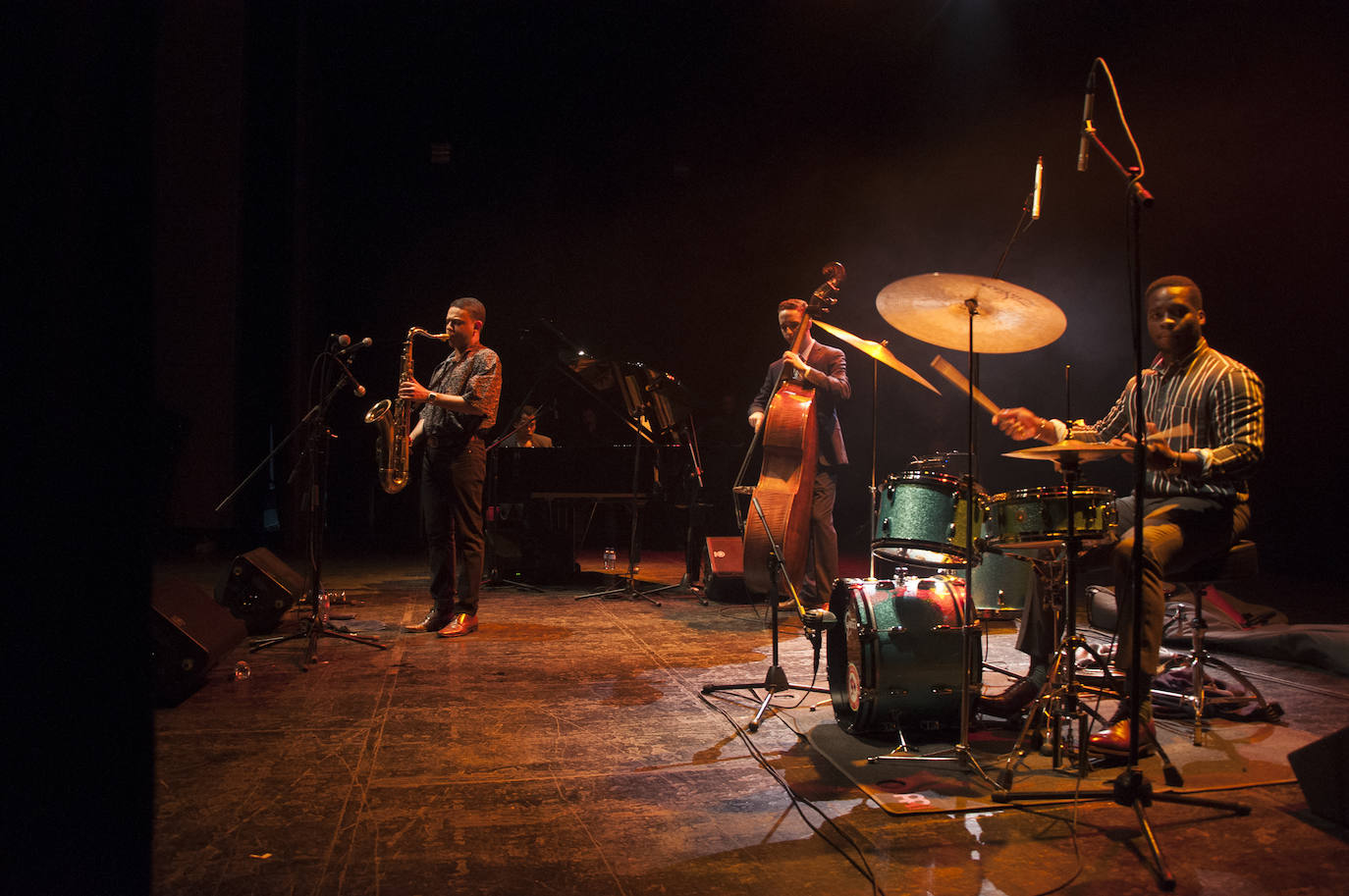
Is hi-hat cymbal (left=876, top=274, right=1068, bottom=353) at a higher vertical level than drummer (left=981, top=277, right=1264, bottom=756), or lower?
higher

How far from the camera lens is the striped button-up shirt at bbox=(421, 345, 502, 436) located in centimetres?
490

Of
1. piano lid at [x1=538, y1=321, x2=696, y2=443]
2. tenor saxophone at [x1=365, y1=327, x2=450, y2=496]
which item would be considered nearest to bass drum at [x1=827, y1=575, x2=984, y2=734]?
tenor saxophone at [x1=365, y1=327, x2=450, y2=496]

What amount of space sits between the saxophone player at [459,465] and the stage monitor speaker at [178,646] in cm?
143

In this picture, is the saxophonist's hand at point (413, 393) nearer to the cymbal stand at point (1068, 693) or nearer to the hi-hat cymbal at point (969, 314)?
the hi-hat cymbal at point (969, 314)

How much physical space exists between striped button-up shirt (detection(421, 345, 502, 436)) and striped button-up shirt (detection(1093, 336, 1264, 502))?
127 inches

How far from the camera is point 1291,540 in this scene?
7809 mm

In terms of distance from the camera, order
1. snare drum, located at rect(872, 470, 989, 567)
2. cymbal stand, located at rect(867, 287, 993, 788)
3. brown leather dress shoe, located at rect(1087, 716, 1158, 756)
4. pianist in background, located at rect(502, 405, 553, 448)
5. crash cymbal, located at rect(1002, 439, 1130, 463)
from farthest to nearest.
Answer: pianist in background, located at rect(502, 405, 553, 448) → snare drum, located at rect(872, 470, 989, 567) → brown leather dress shoe, located at rect(1087, 716, 1158, 756) → cymbal stand, located at rect(867, 287, 993, 788) → crash cymbal, located at rect(1002, 439, 1130, 463)

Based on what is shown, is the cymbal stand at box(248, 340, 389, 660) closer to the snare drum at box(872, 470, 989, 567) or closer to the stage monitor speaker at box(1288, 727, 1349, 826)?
the snare drum at box(872, 470, 989, 567)

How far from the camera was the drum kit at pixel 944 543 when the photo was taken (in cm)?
284

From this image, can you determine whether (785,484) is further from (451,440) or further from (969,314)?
(969,314)

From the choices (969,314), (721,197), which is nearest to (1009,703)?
(969,314)

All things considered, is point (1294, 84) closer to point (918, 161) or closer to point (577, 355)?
point (918, 161)

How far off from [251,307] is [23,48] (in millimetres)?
8993

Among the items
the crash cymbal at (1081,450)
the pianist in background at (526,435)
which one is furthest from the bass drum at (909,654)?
the pianist in background at (526,435)
